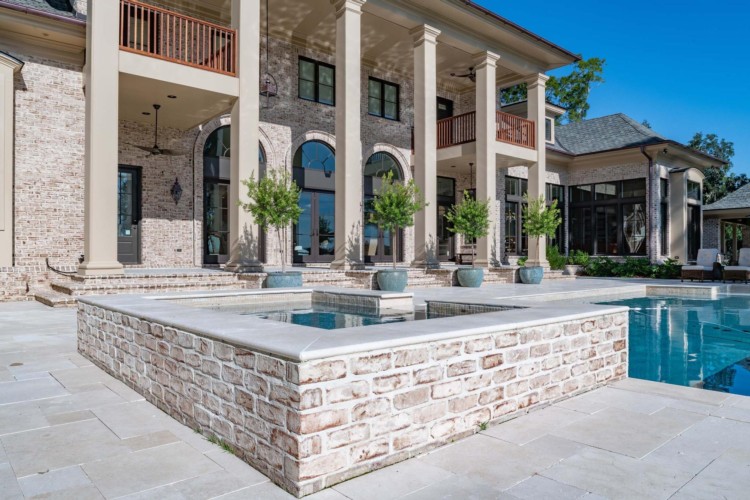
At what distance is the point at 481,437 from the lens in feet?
10.4

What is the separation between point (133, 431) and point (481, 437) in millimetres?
2223

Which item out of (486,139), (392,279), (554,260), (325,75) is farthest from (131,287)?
(554,260)

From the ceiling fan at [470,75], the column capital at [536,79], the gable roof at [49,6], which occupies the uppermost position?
the ceiling fan at [470,75]

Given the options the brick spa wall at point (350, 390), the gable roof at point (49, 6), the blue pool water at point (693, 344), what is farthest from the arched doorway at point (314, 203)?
the brick spa wall at point (350, 390)

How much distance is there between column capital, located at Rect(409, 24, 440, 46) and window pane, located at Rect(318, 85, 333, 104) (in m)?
3.16

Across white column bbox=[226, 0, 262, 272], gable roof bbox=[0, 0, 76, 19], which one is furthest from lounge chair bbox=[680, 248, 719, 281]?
gable roof bbox=[0, 0, 76, 19]

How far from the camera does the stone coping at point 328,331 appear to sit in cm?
263

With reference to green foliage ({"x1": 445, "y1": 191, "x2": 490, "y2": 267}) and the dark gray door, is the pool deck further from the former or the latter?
green foliage ({"x1": 445, "y1": 191, "x2": 490, "y2": 267})

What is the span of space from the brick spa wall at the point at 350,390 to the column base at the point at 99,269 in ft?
19.1

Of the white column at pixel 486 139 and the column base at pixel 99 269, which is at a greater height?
the white column at pixel 486 139

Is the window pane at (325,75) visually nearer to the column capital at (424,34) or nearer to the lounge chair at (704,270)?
the column capital at (424,34)

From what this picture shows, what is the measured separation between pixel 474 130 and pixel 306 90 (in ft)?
18.2

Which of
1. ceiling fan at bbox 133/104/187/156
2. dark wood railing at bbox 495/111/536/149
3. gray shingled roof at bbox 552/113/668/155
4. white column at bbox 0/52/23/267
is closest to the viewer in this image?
white column at bbox 0/52/23/267

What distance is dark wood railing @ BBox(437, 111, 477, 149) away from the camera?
16766 millimetres
